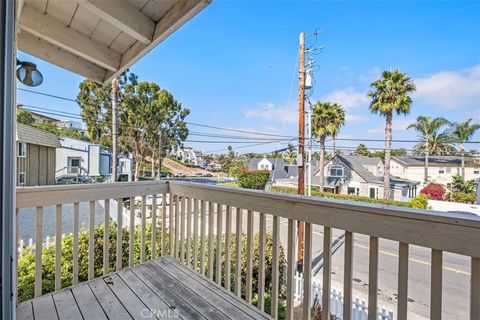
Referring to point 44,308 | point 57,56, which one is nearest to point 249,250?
point 44,308

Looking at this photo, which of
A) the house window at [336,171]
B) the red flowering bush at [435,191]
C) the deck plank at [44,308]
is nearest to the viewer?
the deck plank at [44,308]

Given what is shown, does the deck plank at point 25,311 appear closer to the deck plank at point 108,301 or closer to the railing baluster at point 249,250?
the deck plank at point 108,301

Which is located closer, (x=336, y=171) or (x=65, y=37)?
(x=65, y=37)

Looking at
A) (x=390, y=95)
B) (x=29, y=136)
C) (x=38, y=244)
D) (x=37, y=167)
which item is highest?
(x=390, y=95)

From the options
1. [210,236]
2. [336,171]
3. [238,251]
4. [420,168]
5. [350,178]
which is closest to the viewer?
[238,251]

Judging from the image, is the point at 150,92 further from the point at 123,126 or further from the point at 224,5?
the point at 224,5

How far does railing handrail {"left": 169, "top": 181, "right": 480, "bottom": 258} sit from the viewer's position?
0.86 metres

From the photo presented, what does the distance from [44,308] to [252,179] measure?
665 inches

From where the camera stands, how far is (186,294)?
70.4 inches

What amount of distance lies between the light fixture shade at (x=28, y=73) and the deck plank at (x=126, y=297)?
1492mm

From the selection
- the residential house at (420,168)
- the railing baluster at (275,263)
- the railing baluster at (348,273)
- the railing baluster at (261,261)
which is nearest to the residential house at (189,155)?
the residential house at (420,168)

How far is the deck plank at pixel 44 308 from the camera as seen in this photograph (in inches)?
59.2

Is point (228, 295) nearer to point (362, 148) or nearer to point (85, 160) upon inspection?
point (85, 160)

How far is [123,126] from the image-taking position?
11328mm
